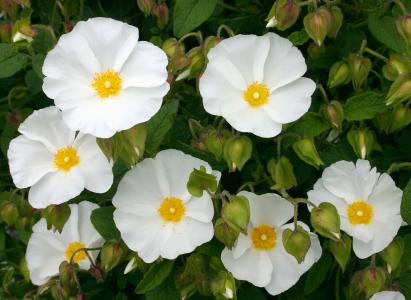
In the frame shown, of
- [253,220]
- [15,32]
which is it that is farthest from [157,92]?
[15,32]

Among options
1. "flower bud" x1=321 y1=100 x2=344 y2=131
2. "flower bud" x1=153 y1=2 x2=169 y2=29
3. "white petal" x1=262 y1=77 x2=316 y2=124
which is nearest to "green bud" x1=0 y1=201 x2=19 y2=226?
"flower bud" x1=153 y1=2 x2=169 y2=29

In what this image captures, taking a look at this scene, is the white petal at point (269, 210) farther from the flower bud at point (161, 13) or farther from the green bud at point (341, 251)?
the flower bud at point (161, 13)

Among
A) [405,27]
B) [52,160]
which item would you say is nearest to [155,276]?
[52,160]

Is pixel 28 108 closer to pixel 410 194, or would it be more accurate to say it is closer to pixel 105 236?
pixel 105 236

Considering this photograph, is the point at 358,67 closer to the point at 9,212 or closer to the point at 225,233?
the point at 225,233

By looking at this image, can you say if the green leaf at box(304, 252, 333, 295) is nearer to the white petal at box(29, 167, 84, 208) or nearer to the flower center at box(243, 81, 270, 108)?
the flower center at box(243, 81, 270, 108)

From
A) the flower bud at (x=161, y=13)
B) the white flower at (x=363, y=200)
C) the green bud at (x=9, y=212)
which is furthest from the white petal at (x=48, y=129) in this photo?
the white flower at (x=363, y=200)
